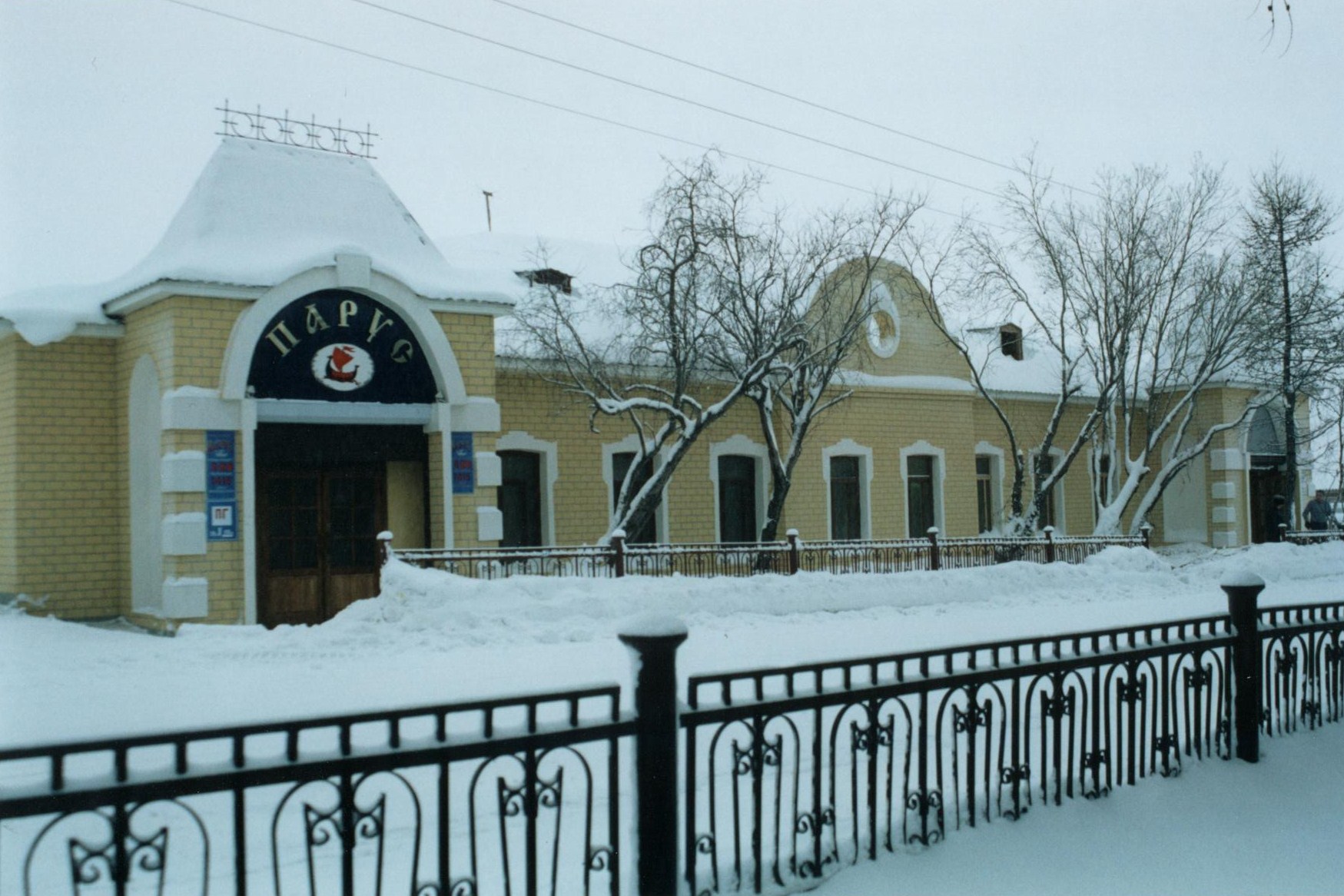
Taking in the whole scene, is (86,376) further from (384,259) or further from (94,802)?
(94,802)

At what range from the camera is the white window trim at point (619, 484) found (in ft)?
63.0

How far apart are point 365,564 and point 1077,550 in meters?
13.1

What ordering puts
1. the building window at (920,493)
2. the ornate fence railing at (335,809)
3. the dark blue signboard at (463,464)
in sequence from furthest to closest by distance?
1. the building window at (920,493)
2. the dark blue signboard at (463,464)
3. the ornate fence railing at (335,809)

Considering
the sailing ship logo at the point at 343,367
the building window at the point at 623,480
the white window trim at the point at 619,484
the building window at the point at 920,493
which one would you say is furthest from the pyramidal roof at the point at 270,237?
the building window at the point at 920,493

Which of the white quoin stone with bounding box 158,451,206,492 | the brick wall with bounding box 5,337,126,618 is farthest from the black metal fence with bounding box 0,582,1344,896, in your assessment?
the brick wall with bounding box 5,337,126,618

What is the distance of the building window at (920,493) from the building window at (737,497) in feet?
13.8

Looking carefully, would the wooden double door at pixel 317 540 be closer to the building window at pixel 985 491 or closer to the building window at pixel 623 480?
the building window at pixel 623 480

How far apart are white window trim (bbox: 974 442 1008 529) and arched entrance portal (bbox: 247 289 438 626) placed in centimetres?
1531

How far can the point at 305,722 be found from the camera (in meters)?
3.18

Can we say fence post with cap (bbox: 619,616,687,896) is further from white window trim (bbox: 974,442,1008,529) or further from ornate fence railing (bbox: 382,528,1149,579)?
white window trim (bbox: 974,442,1008,529)

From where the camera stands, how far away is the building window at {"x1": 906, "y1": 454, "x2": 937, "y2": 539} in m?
23.6

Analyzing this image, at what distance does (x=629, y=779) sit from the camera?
5.24m

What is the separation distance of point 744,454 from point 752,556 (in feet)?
15.6

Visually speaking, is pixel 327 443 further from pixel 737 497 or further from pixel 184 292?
pixel 737 497
